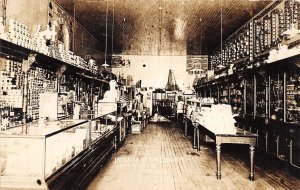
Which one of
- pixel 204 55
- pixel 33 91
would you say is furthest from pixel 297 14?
pixel 204 55

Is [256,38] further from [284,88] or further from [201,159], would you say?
[201,159]

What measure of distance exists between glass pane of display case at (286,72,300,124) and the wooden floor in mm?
1071

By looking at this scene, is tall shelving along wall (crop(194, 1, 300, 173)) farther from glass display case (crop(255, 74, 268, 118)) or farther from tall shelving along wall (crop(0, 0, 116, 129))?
tall shelving along wall (crop(0, 0, 116, 129))

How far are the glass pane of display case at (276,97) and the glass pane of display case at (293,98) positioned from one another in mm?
329

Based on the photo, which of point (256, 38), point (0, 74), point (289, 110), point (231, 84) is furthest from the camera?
point (231, 84)

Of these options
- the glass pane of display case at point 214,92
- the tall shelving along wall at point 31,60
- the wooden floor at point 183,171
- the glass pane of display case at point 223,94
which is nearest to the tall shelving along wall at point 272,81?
the wooden floor at point 183,171

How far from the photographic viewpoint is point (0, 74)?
5223mm

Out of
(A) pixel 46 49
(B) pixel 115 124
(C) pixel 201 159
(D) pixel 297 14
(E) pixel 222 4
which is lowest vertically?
(C) pixel 201 159

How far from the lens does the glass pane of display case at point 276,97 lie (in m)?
6.59

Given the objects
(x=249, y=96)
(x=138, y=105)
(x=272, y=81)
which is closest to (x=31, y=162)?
(x=272, y=81)

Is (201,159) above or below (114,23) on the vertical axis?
below

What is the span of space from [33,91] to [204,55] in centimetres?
1341

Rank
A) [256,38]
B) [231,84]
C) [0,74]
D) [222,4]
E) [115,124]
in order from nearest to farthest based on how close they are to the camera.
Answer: [0,74]
[115,124]
[222,4]
[256,38]
[231,84]

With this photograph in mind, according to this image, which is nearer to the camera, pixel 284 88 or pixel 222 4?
pixel 284 88
